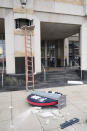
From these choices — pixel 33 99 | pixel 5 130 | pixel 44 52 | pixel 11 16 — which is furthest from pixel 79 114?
pixel 44 52

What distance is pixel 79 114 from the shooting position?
3.49 metres

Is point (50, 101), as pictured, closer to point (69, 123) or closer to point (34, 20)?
point (69, 123)

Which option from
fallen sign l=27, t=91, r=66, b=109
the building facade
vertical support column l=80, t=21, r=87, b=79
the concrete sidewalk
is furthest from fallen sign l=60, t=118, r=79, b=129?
vertical support column l=80, t=21, r=87, b=79

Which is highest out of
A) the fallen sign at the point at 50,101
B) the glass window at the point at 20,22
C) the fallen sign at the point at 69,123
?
the glass window at the point at 20,22

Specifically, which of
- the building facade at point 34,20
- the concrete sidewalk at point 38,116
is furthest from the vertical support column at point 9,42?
the concrete sidewalk at point 38,116

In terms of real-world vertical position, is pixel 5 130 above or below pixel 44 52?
below

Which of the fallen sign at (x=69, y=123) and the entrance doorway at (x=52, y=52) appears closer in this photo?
the fallen sign at (x=69, y=123)

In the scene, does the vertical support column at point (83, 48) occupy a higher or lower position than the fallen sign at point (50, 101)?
higher

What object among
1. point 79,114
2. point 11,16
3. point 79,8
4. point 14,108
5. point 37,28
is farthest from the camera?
point 79,8

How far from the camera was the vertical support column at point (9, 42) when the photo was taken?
6785mm

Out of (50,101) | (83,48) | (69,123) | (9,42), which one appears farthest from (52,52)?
(69,123)

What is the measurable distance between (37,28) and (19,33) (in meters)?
1.13

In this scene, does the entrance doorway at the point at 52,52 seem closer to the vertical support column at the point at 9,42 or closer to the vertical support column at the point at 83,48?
the vertical support column at the point at 83,48

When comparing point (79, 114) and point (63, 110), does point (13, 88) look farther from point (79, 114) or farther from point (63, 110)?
point (79, 114)
